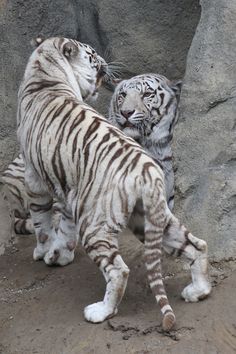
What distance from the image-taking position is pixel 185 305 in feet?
15.6

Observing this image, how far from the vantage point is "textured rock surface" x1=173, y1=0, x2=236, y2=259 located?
529 cm

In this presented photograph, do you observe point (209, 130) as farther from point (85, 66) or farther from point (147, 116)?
point (85, 66)

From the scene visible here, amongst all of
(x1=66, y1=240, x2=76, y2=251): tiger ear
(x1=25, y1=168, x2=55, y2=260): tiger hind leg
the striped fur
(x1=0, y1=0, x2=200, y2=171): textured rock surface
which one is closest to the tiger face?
the striped fur

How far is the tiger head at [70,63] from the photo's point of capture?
578cm

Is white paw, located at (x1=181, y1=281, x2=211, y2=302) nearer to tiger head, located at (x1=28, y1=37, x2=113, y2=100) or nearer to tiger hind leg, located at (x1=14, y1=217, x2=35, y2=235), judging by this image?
tiger head, located at (x1=28, y1=37, x2=113, y2=100)

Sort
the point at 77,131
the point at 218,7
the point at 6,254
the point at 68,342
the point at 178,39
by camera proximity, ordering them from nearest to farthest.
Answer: the point at 68,342, the point at 77,131, the point at 218,7, the point at 6,254, the point at 178,39

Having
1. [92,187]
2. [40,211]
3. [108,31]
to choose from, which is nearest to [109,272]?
[92,187]

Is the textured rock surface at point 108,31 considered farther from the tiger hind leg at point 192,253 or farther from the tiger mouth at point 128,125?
the tiger hind leg at point 192,253

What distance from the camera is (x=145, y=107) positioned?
6215mm

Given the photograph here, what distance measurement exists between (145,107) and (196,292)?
1.89m

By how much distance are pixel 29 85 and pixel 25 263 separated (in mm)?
1249

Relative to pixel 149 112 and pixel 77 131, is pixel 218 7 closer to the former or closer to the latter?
pixel 149 112

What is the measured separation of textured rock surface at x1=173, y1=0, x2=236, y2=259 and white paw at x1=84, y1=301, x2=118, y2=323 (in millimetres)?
Answer: 889

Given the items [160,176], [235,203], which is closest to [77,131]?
[160,176]
